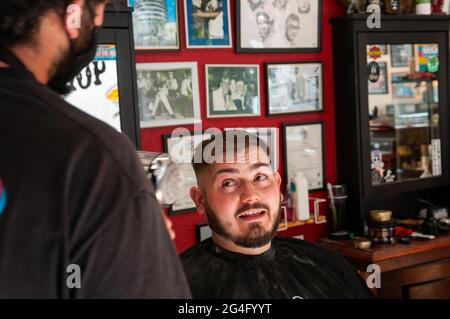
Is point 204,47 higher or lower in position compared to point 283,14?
lower

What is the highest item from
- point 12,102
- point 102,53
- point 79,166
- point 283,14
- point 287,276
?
point 283,14

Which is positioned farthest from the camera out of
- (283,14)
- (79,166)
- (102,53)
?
(283,14)

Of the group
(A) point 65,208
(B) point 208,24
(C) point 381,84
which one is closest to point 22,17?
(A) point 65,208

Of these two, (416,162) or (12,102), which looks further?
(416,162)

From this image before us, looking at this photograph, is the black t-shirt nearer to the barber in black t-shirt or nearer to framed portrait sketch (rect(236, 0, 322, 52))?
the barber in black t-shirt

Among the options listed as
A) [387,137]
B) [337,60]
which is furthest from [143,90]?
[387,137]

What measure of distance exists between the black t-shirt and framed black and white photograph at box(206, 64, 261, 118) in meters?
2.31

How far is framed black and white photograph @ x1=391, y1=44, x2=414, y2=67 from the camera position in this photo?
362 centimetres

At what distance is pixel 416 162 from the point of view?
12.6 feet

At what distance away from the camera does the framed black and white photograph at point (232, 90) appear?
3230 mm

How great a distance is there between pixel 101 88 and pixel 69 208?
5.23 feet

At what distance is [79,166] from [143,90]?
2140 millimetres
